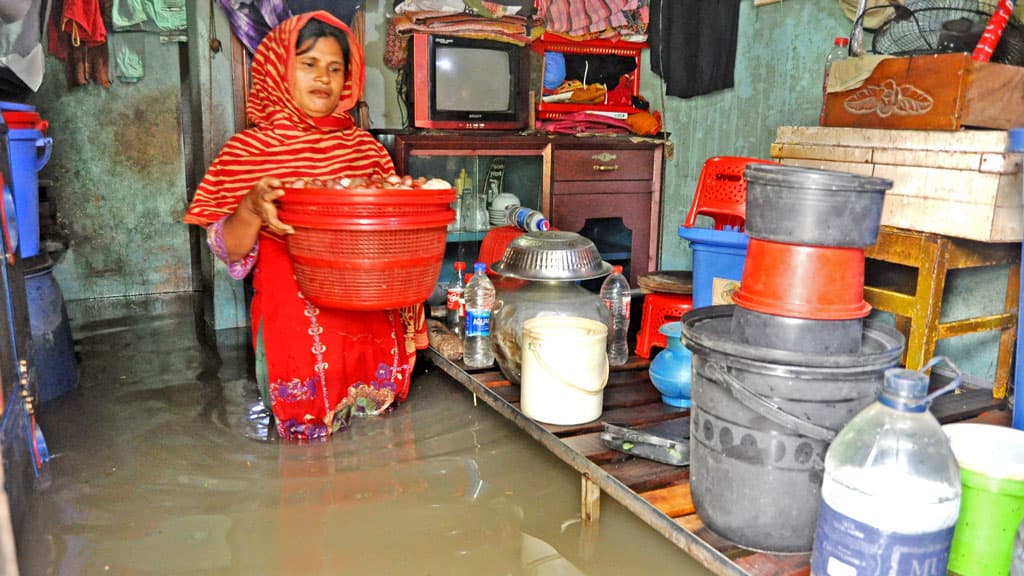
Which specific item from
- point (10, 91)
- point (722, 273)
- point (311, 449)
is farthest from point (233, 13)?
point (722, 273)

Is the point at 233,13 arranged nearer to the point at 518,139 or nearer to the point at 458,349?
the point at 518,139

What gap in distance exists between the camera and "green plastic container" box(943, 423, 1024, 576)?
1378mm

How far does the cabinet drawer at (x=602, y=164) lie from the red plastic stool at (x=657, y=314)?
4.17 feet

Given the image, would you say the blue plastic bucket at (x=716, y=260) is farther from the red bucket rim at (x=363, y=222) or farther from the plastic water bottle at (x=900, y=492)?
the plastic water bottle at (x=900, y=492)

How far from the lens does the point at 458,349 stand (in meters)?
3.00

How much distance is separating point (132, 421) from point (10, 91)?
4.93 feet

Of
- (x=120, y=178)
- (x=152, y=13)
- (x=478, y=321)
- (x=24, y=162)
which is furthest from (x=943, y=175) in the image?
(x=120, y=178)

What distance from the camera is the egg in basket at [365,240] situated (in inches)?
81.0

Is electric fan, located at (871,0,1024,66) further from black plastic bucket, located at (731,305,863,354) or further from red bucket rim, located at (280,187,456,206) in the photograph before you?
red bucket rim, located at (280,187,456,206)

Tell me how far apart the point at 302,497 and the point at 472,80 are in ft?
7.70

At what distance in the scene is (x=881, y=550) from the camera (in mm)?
1271

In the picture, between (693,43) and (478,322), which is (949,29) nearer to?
(693,43)

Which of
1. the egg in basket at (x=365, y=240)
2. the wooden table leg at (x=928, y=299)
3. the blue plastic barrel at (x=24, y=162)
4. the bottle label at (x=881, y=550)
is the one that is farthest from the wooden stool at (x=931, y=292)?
the blue plastic barrel at (x=24, y=162)

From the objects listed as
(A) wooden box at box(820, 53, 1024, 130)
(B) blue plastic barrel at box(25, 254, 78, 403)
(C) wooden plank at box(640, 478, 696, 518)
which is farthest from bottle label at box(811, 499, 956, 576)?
(B) blue plastic barrel at box(25, 254, 78, 403)
